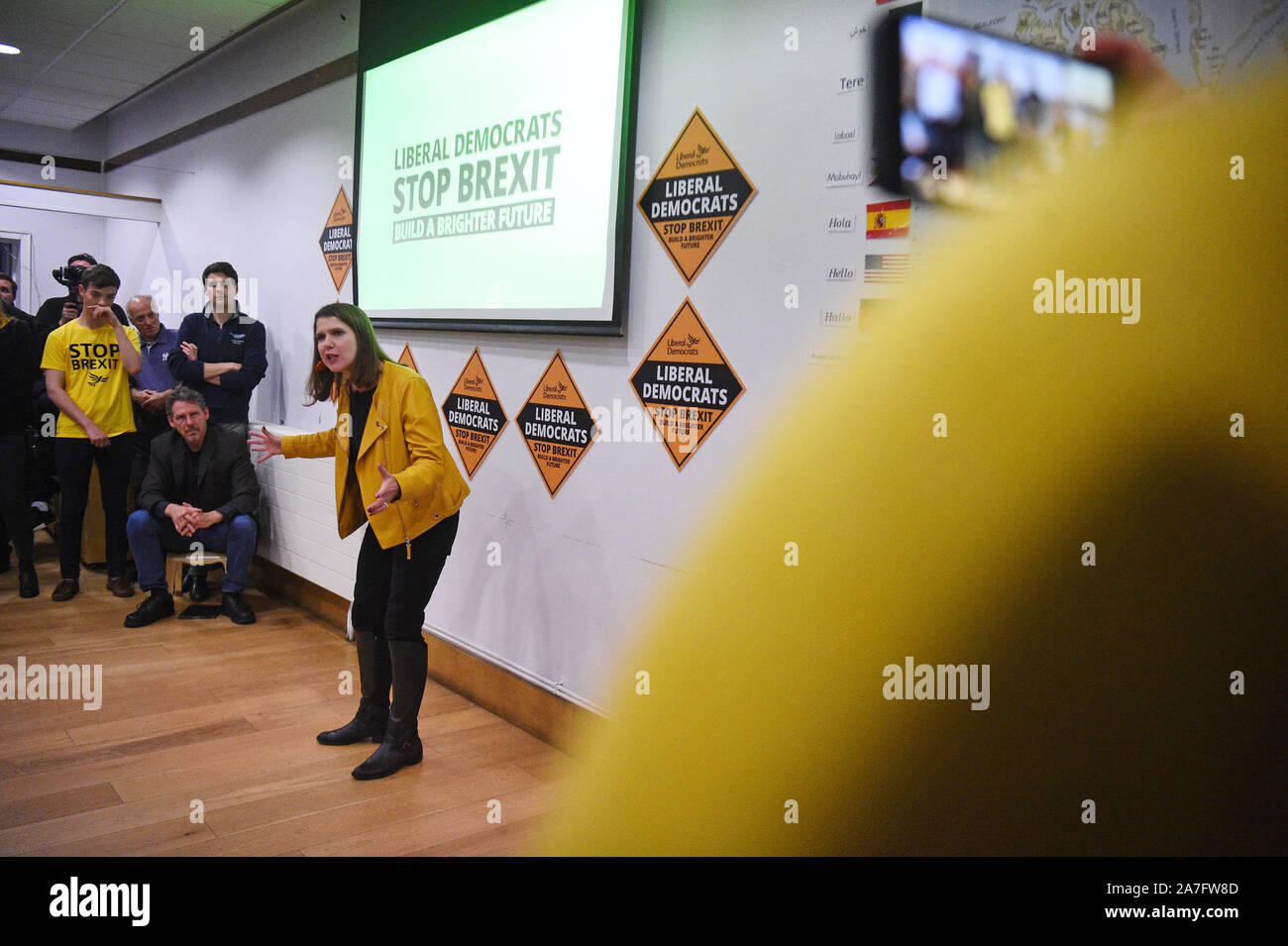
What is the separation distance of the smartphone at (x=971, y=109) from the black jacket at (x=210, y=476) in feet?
11.9

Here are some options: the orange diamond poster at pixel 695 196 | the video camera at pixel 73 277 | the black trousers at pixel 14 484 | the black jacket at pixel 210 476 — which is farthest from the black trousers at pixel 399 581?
the video camera at pixel 73 277

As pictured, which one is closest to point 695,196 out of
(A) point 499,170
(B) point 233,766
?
(A) point 499,170

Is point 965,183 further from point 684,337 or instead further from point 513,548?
point 513,548

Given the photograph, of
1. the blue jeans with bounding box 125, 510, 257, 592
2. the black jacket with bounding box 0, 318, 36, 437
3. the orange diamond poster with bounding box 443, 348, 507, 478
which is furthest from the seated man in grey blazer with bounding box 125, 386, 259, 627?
the orange diamond poster with bounding box 443, 348, 507, 478

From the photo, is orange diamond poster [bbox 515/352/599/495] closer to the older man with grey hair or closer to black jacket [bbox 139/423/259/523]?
black jacket [bbox 139/423/259/523]

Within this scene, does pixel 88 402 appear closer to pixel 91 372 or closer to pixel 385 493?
pixel 91 372

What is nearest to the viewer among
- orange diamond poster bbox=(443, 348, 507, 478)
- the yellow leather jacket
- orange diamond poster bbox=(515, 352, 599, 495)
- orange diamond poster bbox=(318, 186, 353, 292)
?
the yellow leather jacket

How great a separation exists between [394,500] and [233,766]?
1007mm

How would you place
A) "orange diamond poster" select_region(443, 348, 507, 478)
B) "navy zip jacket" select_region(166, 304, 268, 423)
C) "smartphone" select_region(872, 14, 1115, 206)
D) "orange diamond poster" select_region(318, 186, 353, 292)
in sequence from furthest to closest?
1. "navy zip jacket" select_region(166, 304, 268, 423)
2. "orange diamond poster" select_region(318, 186, 353, 292)
3. "orange diamond poster" select_region(443, 348, 507, 478)
4. "smartphone" select_region(872, 14, 1115, 206)

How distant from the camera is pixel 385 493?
2.68m

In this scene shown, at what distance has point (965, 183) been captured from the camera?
205 cm

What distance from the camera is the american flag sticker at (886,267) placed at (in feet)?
→ 7.17

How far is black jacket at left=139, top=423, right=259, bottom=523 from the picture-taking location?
15.1 ft

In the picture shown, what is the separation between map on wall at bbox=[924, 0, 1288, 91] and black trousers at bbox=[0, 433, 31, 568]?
4.68 metres
